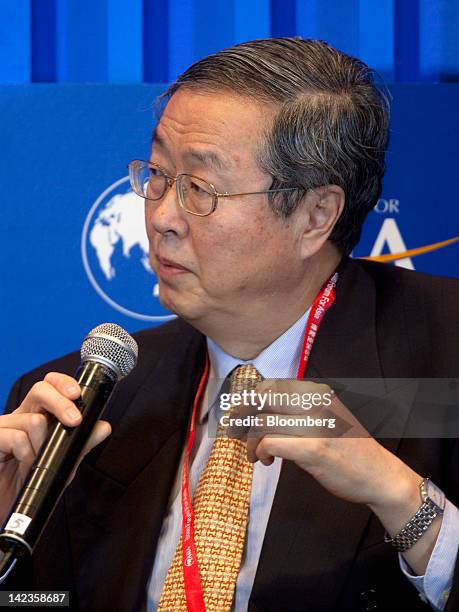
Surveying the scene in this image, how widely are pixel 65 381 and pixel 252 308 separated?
0.42 meters

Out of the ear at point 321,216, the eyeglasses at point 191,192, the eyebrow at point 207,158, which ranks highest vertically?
the eyebrow at point 207,158

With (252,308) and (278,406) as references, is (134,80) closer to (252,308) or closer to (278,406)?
(252,308)

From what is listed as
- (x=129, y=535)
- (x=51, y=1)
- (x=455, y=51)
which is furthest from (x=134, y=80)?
(x=129, y=535)

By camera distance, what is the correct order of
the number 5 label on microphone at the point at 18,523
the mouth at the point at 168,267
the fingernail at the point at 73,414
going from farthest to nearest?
the mouth at the point at 168,267, the fingernail at the point at 73,414, the number 5 label on microphone at the point at 18,523

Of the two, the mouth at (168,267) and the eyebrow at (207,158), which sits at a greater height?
the eyebrow at (207,158)

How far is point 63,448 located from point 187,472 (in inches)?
17.0

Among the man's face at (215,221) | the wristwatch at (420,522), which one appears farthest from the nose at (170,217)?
the wristwatch at (420,522)

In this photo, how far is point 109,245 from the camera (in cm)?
183

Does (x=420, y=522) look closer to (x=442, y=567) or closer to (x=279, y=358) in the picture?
(x=442, y=567)

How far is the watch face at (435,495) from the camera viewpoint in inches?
49.3

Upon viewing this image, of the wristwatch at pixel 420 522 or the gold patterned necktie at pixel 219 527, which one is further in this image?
the gold patterned necktie at pixel 219 527

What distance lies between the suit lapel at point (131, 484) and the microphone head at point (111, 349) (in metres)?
0.35

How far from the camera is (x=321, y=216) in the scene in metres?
1.54

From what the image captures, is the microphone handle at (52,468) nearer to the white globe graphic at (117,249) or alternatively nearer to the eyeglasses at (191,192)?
the eyeglasses at (191,192)
